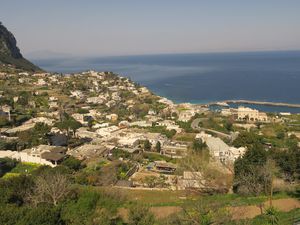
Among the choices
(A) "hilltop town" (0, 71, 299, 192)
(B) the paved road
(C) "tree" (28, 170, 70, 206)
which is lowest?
(B) the paved road

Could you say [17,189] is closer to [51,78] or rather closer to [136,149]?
[136,149]

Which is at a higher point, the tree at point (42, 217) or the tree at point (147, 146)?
the tree at point (42, 217)

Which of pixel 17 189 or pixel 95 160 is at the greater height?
pixel 17 189

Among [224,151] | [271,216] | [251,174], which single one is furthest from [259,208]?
[224,151]

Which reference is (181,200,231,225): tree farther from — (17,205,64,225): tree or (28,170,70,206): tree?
(28,170,70,206): tree

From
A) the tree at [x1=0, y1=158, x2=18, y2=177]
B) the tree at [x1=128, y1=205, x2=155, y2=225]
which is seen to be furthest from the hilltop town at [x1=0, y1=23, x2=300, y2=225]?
the tree at [x1=0, y1=158, x2=18, y2=177]

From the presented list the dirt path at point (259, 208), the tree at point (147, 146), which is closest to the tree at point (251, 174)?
the dirt path at point (259, 208)

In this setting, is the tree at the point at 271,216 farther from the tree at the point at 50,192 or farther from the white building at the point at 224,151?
the white building at the point at 224,151

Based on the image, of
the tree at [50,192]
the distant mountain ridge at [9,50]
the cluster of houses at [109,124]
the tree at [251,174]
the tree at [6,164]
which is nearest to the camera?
the tree at [50,192]

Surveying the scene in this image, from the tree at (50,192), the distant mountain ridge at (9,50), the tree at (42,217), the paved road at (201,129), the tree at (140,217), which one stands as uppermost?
the distant mountain ridge at (9,50)

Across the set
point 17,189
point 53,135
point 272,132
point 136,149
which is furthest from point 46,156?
point 272,132

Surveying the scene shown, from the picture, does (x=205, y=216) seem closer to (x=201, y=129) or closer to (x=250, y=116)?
(x=201, y=129)
